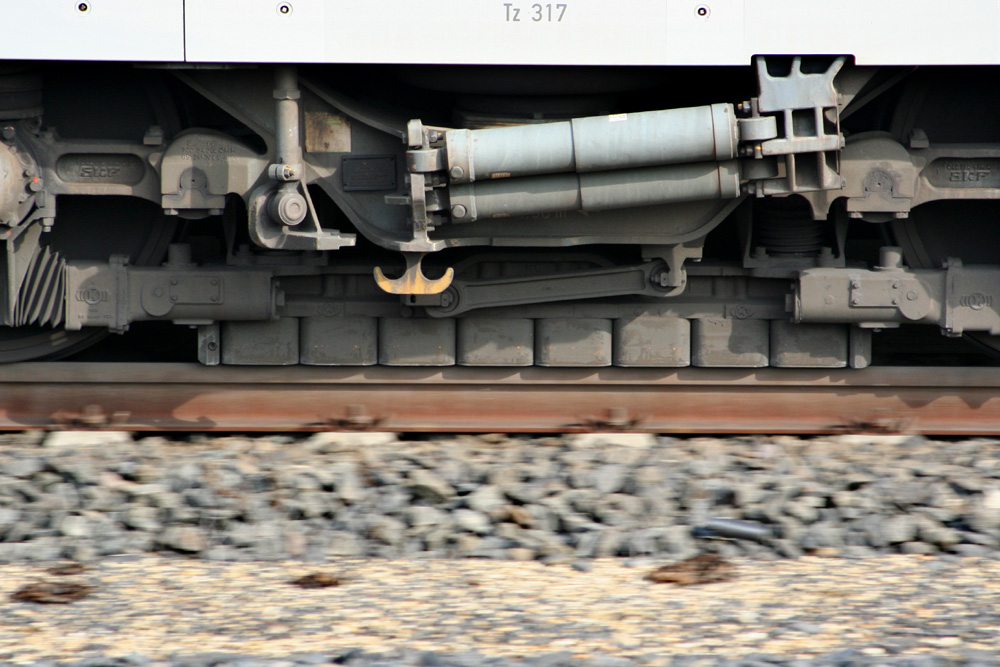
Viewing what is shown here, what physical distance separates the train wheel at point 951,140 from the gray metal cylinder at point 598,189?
120 cm

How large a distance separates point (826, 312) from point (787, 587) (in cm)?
204

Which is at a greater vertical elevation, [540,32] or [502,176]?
[540,32]

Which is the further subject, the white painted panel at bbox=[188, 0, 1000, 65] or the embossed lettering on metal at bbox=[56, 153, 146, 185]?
the embossed lettering on metal at bbox=[56, 153, 146, 185]

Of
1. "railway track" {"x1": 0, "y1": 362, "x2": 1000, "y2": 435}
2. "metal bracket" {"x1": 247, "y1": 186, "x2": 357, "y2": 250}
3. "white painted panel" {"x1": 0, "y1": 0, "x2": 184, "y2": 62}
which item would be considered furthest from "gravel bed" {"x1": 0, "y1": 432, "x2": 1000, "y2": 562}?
"white painted panel" {"x1": 0, "y1": 0, "x2": 184, "y2": 62}

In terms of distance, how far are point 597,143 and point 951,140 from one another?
83.1 inches

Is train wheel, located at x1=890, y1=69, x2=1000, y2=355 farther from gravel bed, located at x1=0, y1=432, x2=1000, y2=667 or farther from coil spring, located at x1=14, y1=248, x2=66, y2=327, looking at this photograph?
coil spring, located at x1=14, y1=248, x2=66, y2=327

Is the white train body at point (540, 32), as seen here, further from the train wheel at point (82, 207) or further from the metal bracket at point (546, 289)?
the metal bracket at point (546, 289)

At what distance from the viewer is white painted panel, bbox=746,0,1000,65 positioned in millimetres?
4141

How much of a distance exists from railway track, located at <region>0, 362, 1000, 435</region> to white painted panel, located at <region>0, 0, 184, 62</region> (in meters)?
1.75

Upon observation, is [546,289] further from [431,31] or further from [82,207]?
[82,207]

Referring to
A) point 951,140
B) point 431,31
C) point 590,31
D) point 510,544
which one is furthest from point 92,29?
point 951,140

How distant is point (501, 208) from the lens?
4.43 m

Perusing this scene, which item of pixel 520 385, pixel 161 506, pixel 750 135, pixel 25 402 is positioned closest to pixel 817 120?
pixel 750 135

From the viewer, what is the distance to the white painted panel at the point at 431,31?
4.10 meters
